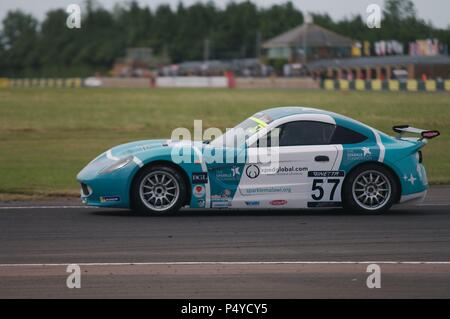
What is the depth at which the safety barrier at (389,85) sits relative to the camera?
3938cm

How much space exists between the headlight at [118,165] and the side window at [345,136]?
2.37 m

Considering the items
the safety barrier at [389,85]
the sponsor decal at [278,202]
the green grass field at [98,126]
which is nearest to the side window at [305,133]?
the sponsor decal at [278,202]

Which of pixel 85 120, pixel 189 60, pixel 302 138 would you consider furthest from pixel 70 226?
pixel 189 60

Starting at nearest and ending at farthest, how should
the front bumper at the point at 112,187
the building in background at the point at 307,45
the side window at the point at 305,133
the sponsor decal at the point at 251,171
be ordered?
1. the front bumper at the point at 112,187
2. the sponsor decal at the point at 251,171
3. the side window at the point at 305,133
4. the building in background at the point at 307,45

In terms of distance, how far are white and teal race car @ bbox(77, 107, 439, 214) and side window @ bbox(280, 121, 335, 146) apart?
12mm

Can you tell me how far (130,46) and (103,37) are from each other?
20874mm

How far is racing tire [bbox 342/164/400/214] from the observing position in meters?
11.7

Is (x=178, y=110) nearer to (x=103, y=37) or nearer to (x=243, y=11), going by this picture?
(x=103, y=37)

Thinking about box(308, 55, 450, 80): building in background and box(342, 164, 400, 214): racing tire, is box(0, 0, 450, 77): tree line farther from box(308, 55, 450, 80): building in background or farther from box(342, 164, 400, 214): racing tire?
box(342, 164, 400, 214): racing tire

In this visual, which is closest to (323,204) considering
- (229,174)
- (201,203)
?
(229,174)

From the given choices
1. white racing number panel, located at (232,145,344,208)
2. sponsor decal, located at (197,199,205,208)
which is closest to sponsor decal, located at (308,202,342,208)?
white racing number panel, located at (232,145,344,208)

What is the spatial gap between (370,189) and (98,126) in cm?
1804

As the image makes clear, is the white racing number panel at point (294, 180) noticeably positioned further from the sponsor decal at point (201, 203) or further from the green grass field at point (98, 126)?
the green grass field at point (98, 126)

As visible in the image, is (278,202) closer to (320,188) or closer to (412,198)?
(320,188)
